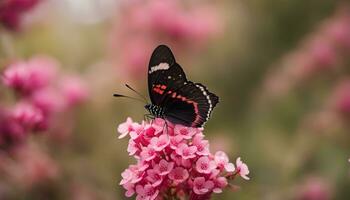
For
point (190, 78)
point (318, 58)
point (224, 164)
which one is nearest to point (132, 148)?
point (224, 164)

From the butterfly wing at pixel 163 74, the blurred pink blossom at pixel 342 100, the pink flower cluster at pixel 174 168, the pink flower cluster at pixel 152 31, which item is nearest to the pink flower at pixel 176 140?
the pink flower cluster at pixel 174 168

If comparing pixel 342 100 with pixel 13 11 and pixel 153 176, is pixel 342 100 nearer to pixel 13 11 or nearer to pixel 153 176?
pixel 13 11

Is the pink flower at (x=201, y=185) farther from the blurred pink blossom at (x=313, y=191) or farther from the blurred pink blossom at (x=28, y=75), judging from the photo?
the blurred pink blossom at (x=313, y=191)

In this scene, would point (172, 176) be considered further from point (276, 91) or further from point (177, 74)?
point (276, 91)

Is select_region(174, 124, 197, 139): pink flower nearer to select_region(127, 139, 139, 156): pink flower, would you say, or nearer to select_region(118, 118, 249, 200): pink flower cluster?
select_region(118, 118, 249, 200): pink flower cluster

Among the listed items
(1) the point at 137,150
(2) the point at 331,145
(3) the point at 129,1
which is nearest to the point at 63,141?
(3) the point at 129,1

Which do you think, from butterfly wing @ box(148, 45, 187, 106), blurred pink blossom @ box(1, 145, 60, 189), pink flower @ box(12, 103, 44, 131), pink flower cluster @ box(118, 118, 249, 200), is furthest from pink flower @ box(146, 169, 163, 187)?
blurred pink blossom @ box(1, 145, 60, 189)
